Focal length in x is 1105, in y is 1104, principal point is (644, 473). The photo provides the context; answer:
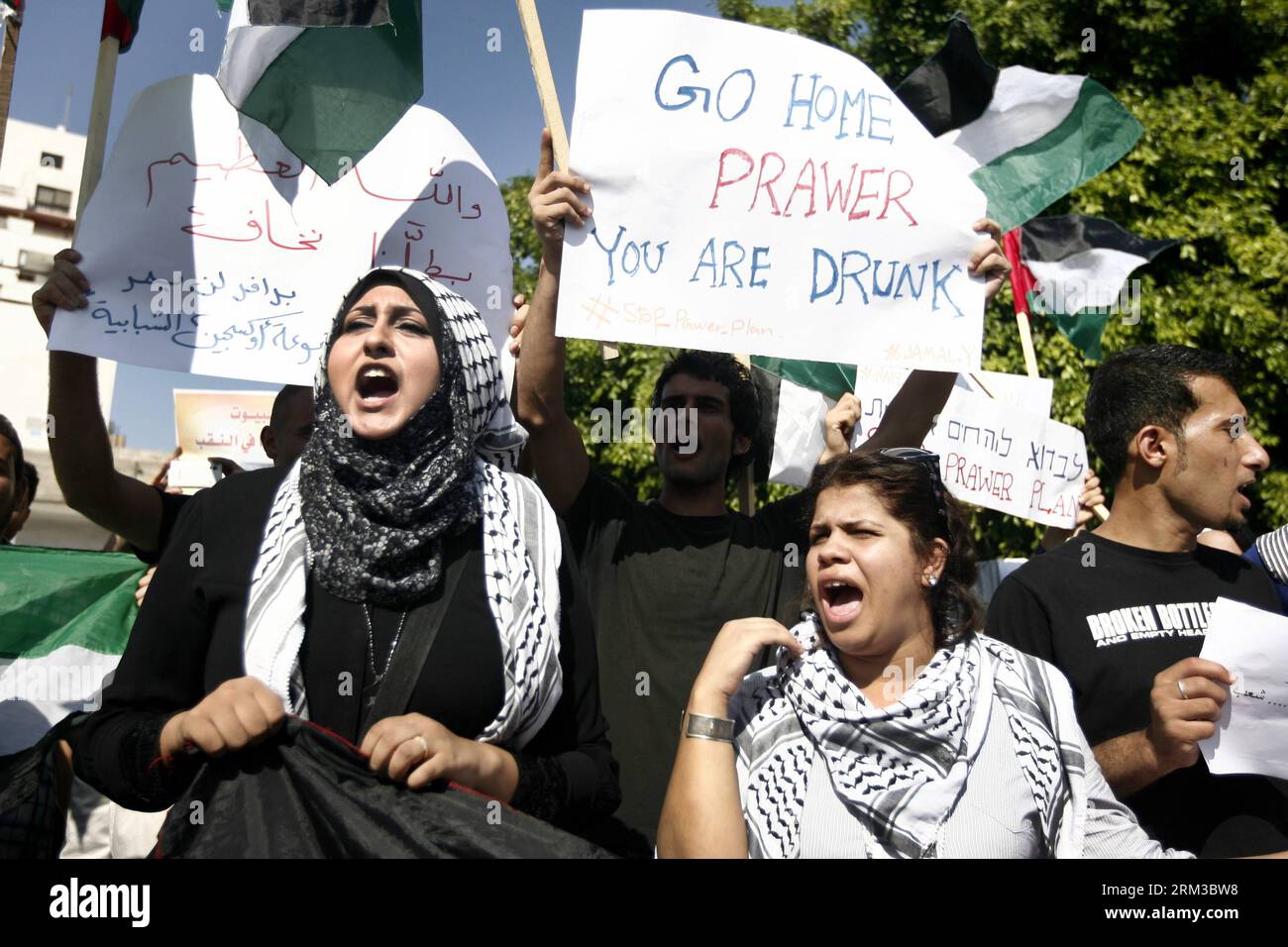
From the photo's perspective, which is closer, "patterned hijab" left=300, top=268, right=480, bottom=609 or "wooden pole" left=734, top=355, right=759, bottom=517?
"patterned hijab" left=300, top=268, right=480, bottom=609

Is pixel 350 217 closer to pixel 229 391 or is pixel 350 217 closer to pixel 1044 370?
pixel 229 391

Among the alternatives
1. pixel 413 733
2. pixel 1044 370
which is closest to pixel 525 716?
pixel 413 733

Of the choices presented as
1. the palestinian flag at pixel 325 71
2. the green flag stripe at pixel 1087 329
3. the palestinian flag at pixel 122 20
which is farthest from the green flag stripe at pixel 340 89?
the green flag stripe at pixel 1087 329

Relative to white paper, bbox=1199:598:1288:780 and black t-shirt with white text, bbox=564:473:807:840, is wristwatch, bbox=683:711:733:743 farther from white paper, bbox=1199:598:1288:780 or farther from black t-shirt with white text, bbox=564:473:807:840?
white paper, bbox=1199:598:1288:780

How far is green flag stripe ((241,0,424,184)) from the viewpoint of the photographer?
2963mm

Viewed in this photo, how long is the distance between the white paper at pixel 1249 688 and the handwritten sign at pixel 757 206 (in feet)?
2.95

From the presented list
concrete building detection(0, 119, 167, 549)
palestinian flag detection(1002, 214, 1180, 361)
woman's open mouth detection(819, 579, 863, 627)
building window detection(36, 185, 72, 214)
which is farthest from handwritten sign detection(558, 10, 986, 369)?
building window detection(36, 185, 72, 214)

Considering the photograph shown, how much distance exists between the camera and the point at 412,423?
198 cm

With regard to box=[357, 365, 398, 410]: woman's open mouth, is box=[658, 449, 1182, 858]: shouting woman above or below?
below

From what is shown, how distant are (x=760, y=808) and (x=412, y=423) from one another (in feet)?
3.12

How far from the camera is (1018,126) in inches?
161

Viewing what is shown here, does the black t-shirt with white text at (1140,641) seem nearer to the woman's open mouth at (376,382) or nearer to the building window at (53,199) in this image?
the woman's open mouth at (376,382)

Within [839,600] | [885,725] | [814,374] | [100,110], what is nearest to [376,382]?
[839,600]
